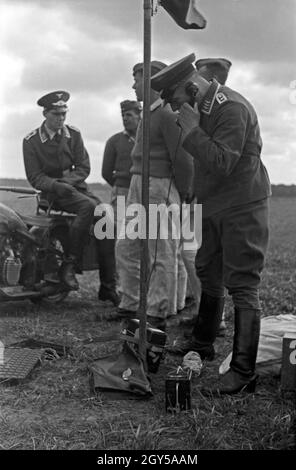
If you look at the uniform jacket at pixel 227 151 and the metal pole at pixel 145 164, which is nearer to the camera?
the metal pole at pixel 145 164

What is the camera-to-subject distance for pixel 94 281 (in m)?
9.05

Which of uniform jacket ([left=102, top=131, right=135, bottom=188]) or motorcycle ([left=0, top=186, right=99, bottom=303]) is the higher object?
uniform jacket ([left=102, top=131, right=135, bottom=188])

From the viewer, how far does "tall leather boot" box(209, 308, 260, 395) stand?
376 centimetres

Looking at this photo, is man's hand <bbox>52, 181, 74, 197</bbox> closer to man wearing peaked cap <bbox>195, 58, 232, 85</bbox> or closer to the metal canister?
man wearing peaked cap <bbox>195, 58, 232, 85</bbox>

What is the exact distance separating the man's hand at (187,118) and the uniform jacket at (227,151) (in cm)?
4

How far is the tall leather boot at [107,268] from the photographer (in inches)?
268

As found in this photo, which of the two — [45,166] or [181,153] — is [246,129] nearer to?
[181,153]

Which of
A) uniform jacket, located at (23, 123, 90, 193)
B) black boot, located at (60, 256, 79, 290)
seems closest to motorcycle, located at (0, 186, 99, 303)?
black boot, located at (60, 256, 79, 290)

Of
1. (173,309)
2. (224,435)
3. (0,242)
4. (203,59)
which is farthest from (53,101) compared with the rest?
(224,435)

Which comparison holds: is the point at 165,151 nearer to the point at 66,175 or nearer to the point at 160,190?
the point at 160,190

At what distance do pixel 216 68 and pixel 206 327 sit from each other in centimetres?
199

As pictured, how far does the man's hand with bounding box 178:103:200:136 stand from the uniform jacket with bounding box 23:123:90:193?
279cm

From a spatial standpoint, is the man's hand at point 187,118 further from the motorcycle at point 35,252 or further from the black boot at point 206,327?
the motorcycle at point 35,252

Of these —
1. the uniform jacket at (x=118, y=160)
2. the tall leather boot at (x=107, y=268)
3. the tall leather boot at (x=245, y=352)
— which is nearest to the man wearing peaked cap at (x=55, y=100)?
the tall leather boot at (x=107, y=268)
